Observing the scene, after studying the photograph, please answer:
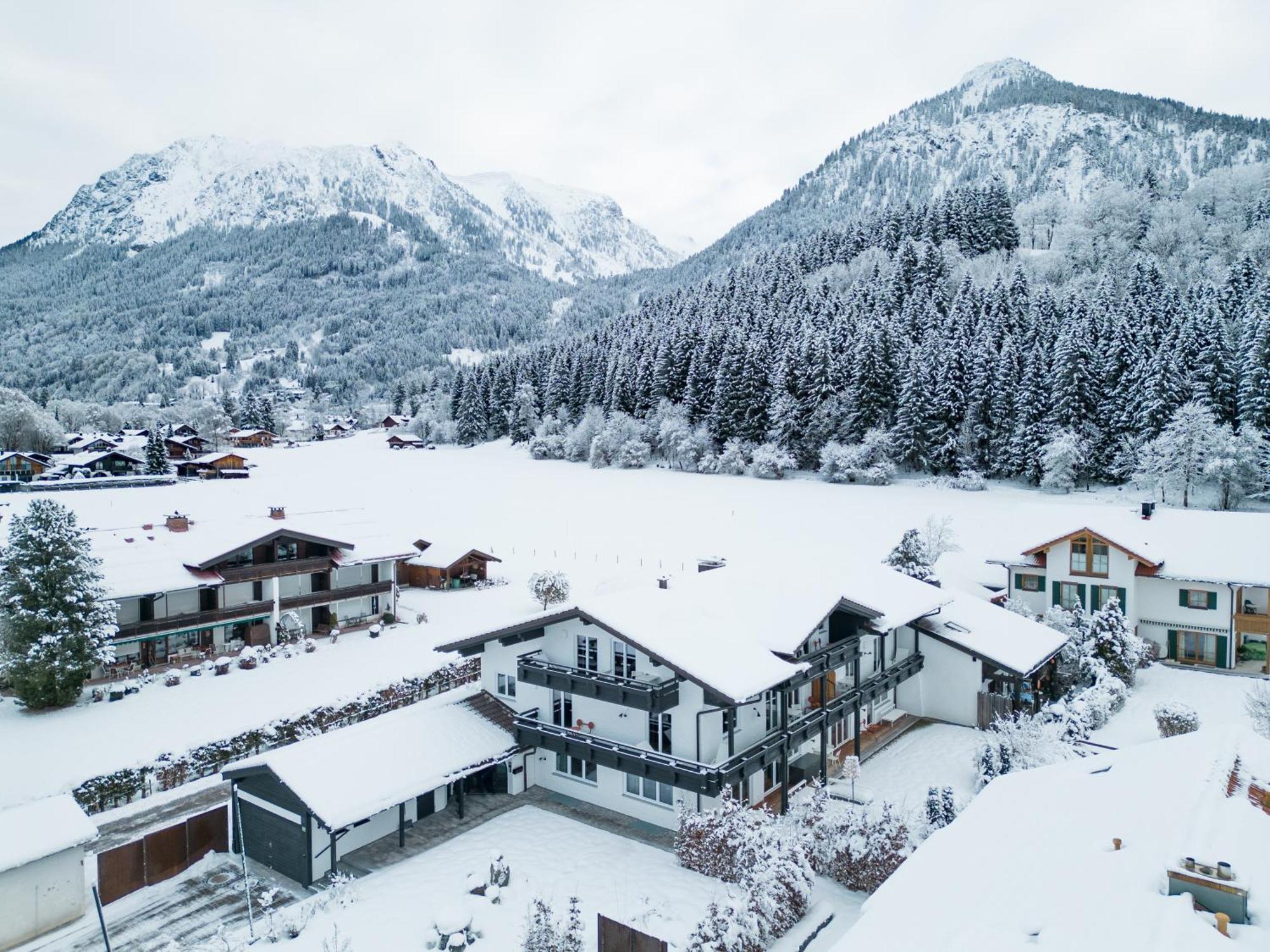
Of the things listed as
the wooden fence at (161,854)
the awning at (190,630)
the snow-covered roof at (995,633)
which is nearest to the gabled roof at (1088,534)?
the snow-covered roof at (995,633)

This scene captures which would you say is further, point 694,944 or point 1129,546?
point 1129,546

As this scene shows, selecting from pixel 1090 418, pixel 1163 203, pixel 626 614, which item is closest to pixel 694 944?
pixel 626 614

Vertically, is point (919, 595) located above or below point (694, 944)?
above

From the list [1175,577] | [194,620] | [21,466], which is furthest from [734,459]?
[21,466]

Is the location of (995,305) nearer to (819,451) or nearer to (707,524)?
(819,451)

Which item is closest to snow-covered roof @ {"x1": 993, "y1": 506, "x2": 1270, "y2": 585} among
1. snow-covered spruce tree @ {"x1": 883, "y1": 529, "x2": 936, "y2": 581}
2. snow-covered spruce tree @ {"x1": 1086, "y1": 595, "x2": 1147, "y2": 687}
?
snow-covered spruce tree @ {"x1": 883, "y1": 529, "x2": 936, "y2": 581}

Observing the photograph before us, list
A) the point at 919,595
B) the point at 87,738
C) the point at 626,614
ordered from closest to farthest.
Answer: the point at 626,614, the point at 87,738, the point at 919,595
